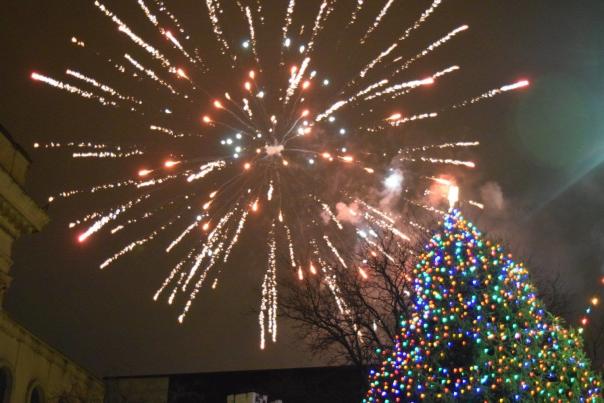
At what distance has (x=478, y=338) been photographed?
13.0m

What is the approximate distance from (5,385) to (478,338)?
1452 centimetres

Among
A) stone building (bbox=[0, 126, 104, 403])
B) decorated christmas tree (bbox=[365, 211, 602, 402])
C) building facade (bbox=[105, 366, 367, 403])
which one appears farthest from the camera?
building facade (bbox=[105, 366, 367, 403])

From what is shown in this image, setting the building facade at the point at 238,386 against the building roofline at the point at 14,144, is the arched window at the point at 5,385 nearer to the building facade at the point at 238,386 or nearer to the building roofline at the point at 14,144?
the building roofline at the point at 14,144

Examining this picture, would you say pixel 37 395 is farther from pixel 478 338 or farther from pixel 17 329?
pixel 478 338

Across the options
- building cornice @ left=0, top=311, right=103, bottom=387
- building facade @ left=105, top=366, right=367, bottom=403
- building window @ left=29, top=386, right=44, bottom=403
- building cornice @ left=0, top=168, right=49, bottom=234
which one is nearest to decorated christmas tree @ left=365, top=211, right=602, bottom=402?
building cornice @ left=0, top=168, right=49, bottom=234

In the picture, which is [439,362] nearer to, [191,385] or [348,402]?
[348,402]

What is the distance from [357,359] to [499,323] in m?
10.8

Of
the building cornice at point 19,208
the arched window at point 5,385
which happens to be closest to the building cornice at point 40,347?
the arched window at point 5,385

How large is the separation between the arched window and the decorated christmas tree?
11.9 metres

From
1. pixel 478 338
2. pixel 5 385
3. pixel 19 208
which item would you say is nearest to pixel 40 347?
pixel 5 385

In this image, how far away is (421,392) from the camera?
1348cm

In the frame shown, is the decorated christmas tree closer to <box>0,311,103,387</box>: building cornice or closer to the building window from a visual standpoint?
<box>0,311,103,387</box>: building cornice

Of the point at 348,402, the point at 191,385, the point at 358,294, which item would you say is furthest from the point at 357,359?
the point at 191,385

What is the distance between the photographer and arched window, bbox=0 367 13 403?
19.4 meters
